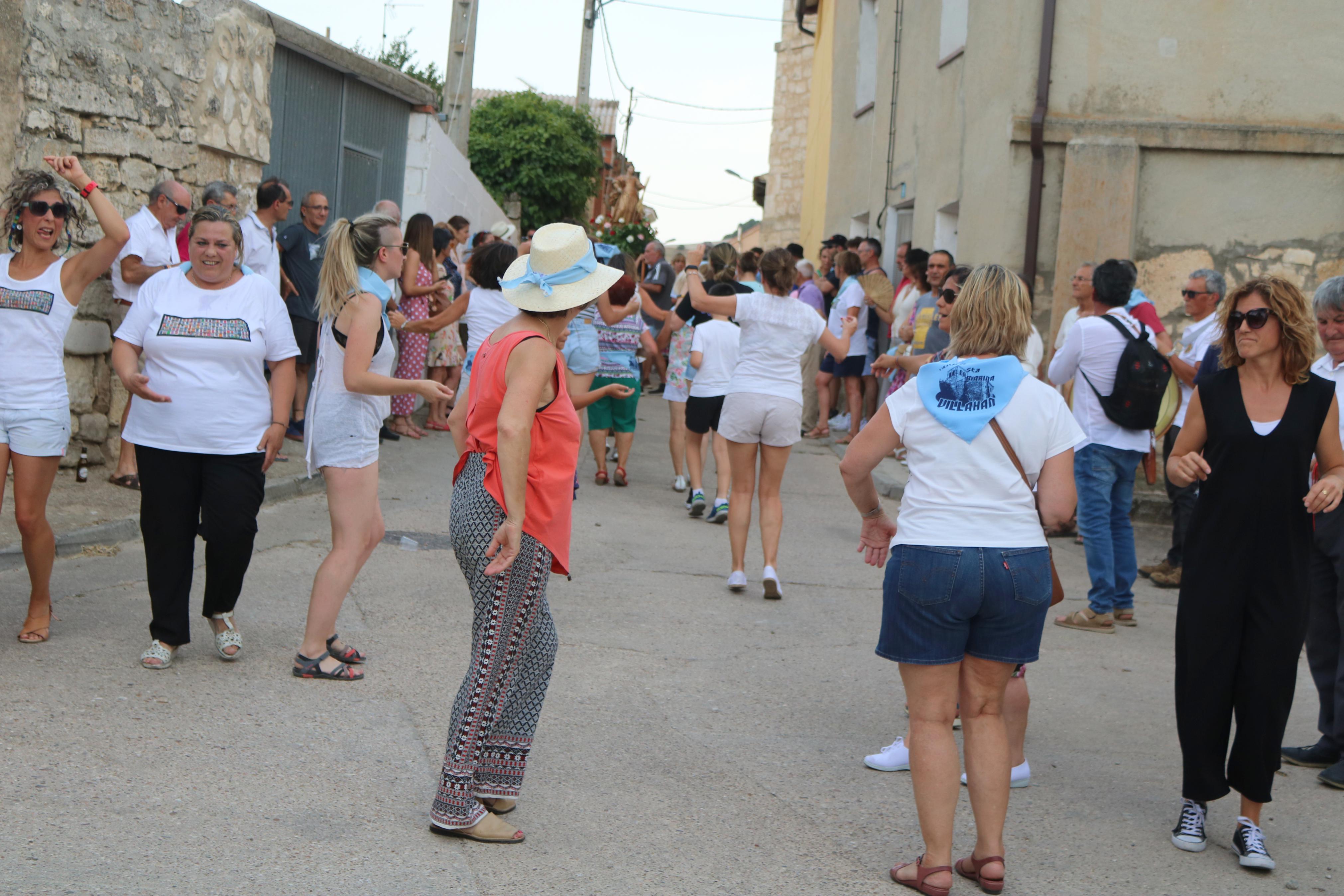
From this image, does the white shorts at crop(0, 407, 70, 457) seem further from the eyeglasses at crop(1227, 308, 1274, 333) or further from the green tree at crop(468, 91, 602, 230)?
the green tree at crop(468, 91, 602, 230)

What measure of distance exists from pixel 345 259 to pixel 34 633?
6.83 ft

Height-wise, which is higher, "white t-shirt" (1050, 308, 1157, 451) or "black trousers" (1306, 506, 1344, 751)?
"white t-shirt" (1050, 308, 1157, 451)

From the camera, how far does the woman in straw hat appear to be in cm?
363

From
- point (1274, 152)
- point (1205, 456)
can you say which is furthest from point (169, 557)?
point (1274, 152)

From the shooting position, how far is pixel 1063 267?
11.1m

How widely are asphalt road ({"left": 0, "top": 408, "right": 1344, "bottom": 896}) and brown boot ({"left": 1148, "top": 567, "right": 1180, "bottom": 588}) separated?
59.4 inches

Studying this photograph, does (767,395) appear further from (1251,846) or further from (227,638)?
(1251,846)

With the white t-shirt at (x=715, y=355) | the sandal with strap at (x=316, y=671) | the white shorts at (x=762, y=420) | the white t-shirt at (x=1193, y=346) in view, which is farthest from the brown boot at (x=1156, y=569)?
the sandal with strap at (x=316, y=671)

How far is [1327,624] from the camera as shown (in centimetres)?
509

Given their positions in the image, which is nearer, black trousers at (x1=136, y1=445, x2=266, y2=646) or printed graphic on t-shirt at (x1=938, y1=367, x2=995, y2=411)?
printed graphic on t-shirt at (x1=938, y1=367, x2=995, y2=411)

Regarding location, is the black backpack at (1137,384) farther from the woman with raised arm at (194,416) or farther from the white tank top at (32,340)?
the white tank top at (32,340)

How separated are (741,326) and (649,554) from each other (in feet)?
5.89

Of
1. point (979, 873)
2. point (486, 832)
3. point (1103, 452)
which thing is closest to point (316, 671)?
point (486, 832)

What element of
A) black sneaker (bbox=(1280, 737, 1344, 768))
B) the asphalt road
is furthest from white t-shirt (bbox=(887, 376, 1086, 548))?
black sneaker (bbox=(1280, 737, 1344, 768))
